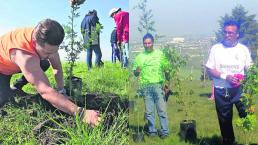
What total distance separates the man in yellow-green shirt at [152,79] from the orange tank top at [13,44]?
1.07 m

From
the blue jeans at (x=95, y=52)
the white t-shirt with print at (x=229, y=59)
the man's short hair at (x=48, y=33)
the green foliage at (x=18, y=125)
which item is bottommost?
the green foliage at (x=18, y=125)

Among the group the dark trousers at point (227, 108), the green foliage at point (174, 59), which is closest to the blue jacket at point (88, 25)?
the green foliage at point (174, 59)

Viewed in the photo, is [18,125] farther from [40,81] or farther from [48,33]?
[48,33]

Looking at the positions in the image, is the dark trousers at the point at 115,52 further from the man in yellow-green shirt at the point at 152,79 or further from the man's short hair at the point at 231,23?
the man's short hair at the point at 231,23

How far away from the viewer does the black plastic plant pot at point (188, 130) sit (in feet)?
11.1

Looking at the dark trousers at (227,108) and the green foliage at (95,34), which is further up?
the green foliage at (95,34)

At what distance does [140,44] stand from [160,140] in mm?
629

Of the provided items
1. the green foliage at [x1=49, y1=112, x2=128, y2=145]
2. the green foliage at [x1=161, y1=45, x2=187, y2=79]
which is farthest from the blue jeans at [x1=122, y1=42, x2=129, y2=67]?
the green foliage at [x1=161, y1=45, x2=187, y2=79]

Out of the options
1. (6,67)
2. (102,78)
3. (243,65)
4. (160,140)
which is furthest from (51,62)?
(243,65)

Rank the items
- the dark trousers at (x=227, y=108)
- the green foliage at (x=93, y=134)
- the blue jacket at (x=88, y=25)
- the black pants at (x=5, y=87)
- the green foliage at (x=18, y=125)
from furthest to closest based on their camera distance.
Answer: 1. the black pants at (x=5, y=87)
2. the blue jacket at (x=88, y=25)
3. the green foliage at (x=18, y=125)
4. the green foliage at (x=93, y=134)
5. the dark trousers at (x=227, y=108)

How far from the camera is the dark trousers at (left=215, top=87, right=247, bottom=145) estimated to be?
3.30 metres

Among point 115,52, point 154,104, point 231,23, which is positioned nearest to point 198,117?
point 154,104

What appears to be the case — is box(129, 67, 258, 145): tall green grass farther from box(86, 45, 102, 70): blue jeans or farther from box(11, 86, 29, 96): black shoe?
box(11, 86, 29, 96): black shoe

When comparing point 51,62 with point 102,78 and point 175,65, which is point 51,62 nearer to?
point 102,78
